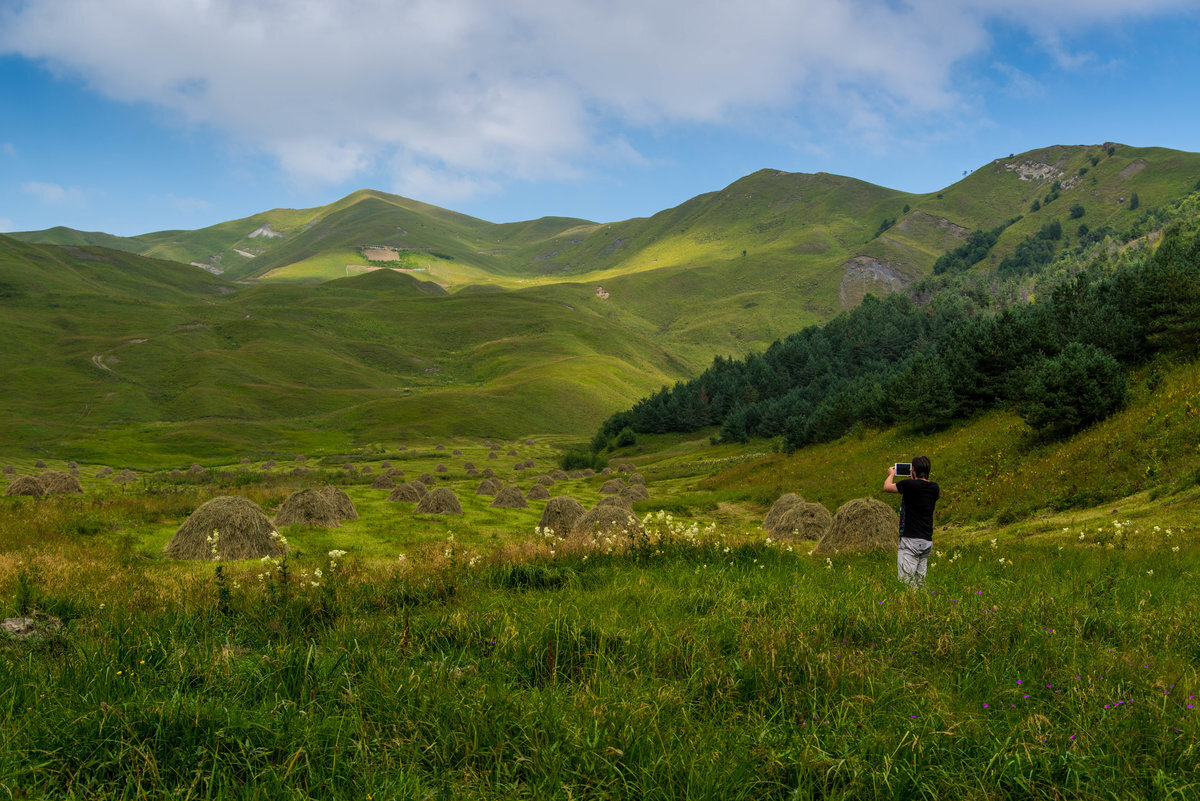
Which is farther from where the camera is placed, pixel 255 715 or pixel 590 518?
pixel 590 518

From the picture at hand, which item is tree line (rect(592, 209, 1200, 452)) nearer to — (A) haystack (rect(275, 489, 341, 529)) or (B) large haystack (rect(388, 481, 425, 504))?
(A) haystack (rect(275, 489, 341, 529))

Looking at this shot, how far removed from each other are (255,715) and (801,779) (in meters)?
3.82

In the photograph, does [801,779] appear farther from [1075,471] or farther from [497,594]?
[1075,471]

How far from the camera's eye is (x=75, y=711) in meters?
4.63

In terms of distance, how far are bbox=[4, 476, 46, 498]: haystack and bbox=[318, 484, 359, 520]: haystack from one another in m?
19.9

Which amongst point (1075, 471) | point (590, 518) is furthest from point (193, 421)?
point (1075, 471)

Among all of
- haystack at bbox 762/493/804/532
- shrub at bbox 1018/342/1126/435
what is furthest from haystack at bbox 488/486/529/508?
shrub at bbox 1018/342/1126/435

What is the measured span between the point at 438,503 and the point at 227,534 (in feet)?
48.4

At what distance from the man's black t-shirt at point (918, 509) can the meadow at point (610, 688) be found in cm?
92

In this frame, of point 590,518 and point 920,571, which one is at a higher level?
point 920,571

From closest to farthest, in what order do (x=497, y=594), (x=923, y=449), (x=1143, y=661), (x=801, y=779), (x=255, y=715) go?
(x=801, y=779)
(x=255, y=715)
(x=1143, y=661)
(x=497, y=594)
(x=923, y=449)

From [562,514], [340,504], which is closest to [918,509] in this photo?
[562,514]

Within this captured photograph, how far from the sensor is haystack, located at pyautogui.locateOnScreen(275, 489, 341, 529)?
27.5m

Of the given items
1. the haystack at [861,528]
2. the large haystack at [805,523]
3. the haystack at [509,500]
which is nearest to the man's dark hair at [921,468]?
the haystack at [861,528]
